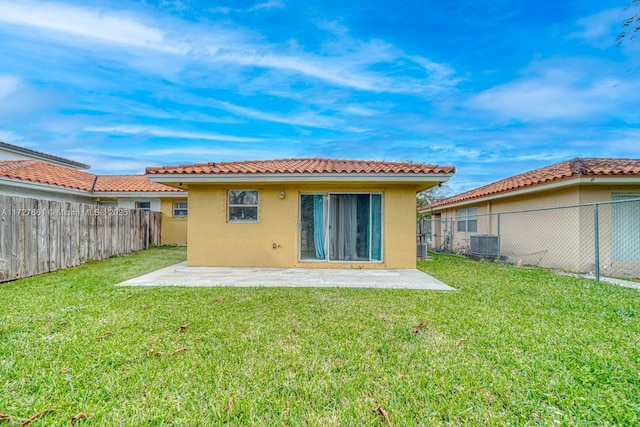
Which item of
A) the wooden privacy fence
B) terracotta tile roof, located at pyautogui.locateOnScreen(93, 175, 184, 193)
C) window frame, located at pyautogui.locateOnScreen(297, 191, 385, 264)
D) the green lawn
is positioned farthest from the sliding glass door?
terracotta tile roof, located at pyautogui.locateOnScreen(93, 175, 184, 193)

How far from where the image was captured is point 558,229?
10.5 metres

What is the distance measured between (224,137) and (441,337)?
1856 cm

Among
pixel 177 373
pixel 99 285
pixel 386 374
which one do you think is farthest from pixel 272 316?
pixel 99 285

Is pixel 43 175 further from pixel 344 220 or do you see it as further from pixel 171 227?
pixel 344 220

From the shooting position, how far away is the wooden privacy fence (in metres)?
7.56

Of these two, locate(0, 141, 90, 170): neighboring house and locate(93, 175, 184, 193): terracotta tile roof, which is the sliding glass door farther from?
locate(0, 141, 90, 170): neighboring house

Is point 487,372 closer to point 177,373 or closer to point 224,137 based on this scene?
point 177,373

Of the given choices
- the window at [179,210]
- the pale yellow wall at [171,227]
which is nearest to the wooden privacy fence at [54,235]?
the pale yellow wall at [171,227]

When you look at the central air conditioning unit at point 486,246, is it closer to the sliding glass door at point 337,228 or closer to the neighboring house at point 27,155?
the sliding glass door at point 337,228

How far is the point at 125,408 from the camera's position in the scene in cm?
247

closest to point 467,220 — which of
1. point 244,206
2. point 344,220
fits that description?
point 344,220

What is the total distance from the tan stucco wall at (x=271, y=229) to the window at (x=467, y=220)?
7777 mm

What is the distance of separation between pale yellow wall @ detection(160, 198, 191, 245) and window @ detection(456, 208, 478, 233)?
1521 cm

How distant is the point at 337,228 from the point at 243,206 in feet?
10.2
